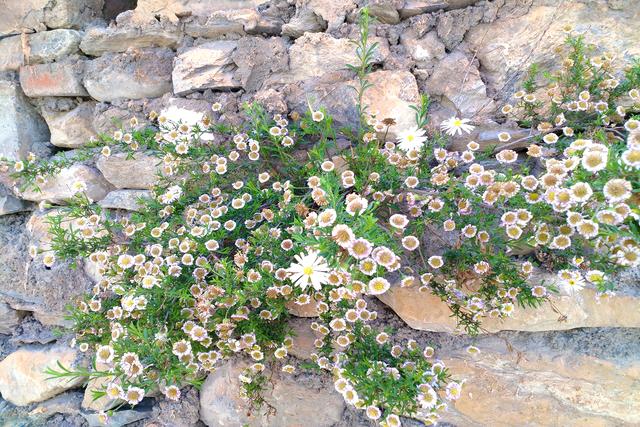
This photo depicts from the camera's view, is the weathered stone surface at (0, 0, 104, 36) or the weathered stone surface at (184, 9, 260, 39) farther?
the weathered stone surface at (0, 0, 104, 36)

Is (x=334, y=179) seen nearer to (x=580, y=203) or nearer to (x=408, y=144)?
(x=408, y=144)

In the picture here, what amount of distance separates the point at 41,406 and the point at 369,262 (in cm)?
256

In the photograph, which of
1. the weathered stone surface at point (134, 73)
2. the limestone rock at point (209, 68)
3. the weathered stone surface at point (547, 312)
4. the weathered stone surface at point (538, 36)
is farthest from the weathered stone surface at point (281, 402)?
the weathered stone surface at point (538, 36)

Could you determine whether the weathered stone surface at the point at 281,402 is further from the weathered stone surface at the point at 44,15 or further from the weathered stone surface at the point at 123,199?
the weathered stone surface at the point at 44,15

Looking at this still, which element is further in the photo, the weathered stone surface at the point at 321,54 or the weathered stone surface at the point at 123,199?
the weathered stone surface at the point at 123,199

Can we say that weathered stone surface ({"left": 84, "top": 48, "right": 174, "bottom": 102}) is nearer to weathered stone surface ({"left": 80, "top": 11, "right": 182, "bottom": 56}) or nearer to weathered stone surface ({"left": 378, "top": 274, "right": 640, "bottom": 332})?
weathered stone surface ({"left": 80, "top": 11, "right": 182, "bottom": 56})

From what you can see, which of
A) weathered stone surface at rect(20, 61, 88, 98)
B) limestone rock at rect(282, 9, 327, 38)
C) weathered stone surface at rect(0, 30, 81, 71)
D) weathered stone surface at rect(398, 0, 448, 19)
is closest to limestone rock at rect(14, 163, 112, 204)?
weathered stone surface at rect(20, 61, 88, 98)

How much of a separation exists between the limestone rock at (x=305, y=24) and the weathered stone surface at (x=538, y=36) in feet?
2.43

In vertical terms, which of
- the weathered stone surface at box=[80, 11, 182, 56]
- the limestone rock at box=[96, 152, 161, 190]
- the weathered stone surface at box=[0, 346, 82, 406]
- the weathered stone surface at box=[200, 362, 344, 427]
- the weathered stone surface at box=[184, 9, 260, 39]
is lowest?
the weathered stone surface at box=[0, 346, 82, 406]

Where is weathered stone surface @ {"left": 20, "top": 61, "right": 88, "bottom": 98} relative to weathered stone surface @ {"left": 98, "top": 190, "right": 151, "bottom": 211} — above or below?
above

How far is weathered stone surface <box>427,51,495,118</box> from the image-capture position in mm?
2102

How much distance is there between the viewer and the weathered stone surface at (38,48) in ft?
8.42

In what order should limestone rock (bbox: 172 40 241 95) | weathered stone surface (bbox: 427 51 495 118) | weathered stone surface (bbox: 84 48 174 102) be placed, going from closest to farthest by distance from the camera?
1. weathered stone surface (bbox: 427 51 495 118)
2. limestone rock (bbox: 172 40 241 95)
3. weathered stone surface (bbox: 84 48 174 102)

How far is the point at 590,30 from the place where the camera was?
1.96 m
